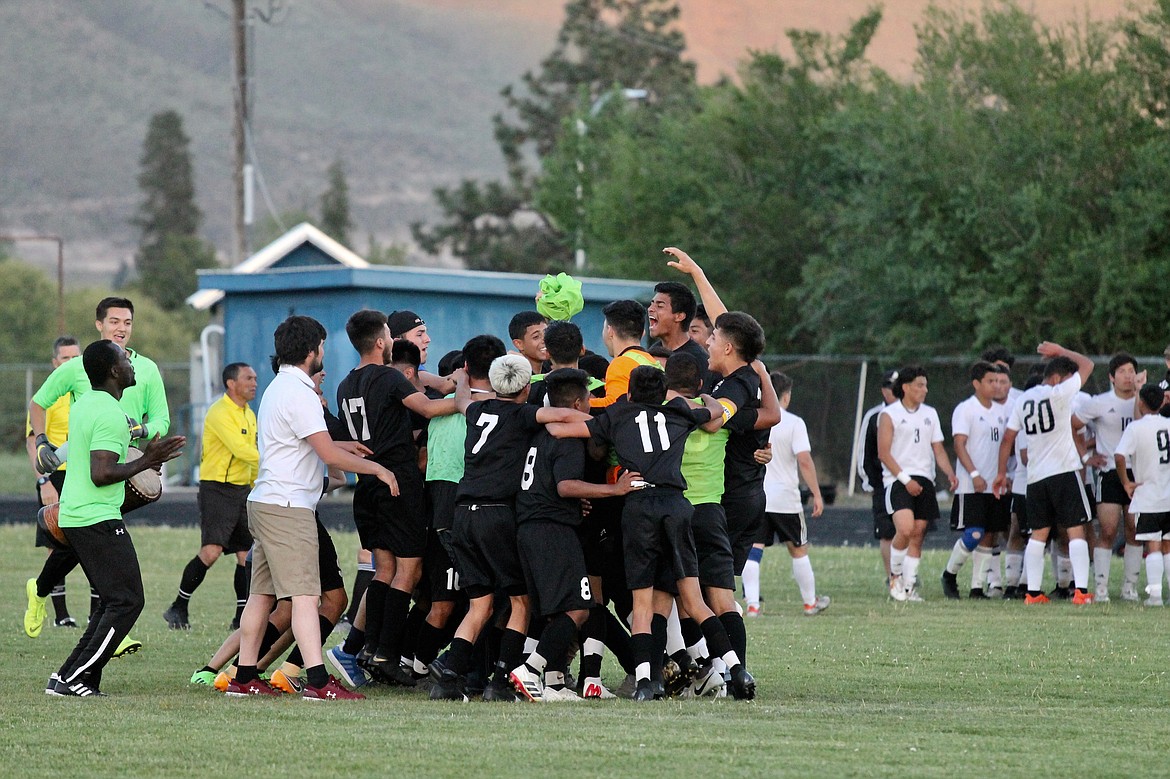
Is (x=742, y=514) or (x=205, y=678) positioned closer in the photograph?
(x=205, y=678)

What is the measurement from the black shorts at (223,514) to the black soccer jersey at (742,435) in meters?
4.32

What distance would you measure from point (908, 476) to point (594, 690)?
660 cm

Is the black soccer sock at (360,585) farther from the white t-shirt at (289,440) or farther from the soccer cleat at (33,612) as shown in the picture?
the soccer cleat at (33,612)

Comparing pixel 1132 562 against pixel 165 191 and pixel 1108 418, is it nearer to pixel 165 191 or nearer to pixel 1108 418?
pixel 1108 418

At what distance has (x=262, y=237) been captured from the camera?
167 metres

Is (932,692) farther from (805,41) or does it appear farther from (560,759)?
(805,41)

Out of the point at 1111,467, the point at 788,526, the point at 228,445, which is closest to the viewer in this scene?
the point at 228,445

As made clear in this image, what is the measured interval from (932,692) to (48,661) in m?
5.72

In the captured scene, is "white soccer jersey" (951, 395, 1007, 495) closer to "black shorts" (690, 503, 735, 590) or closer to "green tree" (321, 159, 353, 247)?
"black shorts" (690, 503, 735, 590)

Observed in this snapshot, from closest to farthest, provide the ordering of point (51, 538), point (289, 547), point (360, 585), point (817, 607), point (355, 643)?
point (289, 547), point (355, 643), point (51, 538), point (360, 585), point (817, 607)

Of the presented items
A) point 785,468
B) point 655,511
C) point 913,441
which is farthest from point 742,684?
point 913,441

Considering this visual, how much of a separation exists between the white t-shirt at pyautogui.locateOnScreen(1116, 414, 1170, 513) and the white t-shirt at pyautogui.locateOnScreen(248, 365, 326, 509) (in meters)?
8.42

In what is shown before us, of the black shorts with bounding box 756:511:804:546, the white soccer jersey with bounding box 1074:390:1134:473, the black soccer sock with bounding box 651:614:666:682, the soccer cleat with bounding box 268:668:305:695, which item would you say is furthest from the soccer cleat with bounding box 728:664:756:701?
the white soccer jersey with bounding box 1074:390:1134:473

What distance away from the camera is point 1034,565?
46.4ft
